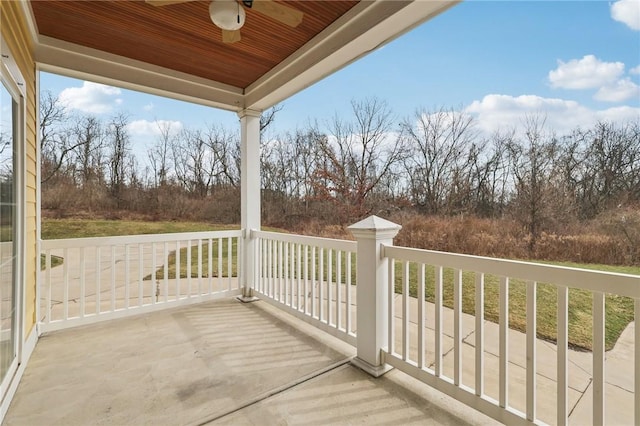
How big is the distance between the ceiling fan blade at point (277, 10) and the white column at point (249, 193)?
2.01 meters

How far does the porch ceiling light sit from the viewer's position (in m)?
1.87

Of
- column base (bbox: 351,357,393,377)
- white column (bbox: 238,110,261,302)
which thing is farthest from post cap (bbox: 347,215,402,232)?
white column (bbox: 238,110,261,302)

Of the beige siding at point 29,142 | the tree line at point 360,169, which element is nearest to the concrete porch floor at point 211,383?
the beige siding at point 29,142

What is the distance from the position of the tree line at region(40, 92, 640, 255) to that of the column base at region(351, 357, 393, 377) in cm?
353

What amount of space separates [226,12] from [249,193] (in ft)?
7.45

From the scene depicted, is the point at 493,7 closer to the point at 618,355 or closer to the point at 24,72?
the point at 618,355

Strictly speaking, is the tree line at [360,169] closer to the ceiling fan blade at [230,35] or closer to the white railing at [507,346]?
the white railing at [507,346]

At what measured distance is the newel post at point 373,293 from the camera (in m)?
2.13

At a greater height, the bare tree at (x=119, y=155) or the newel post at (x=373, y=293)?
the bare tree at (x=119, y=155)

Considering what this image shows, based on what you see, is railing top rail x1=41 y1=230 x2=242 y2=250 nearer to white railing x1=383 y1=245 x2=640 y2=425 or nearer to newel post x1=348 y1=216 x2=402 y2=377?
newel post x1=348 y1=216 x2=402 y2=377

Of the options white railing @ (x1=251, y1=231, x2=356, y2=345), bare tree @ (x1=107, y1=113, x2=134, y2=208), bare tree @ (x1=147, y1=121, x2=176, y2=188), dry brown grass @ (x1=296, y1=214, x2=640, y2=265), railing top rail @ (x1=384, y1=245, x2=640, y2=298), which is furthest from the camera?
bare tree @ (x1=147, y1=121, x2=176, y2=188)

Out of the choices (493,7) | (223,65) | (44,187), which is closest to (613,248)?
(493,7)

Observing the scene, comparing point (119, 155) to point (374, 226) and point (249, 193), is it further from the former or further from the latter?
point (374, 226)

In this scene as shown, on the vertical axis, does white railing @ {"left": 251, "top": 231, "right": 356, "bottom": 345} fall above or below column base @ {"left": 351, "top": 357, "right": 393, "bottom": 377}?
above
